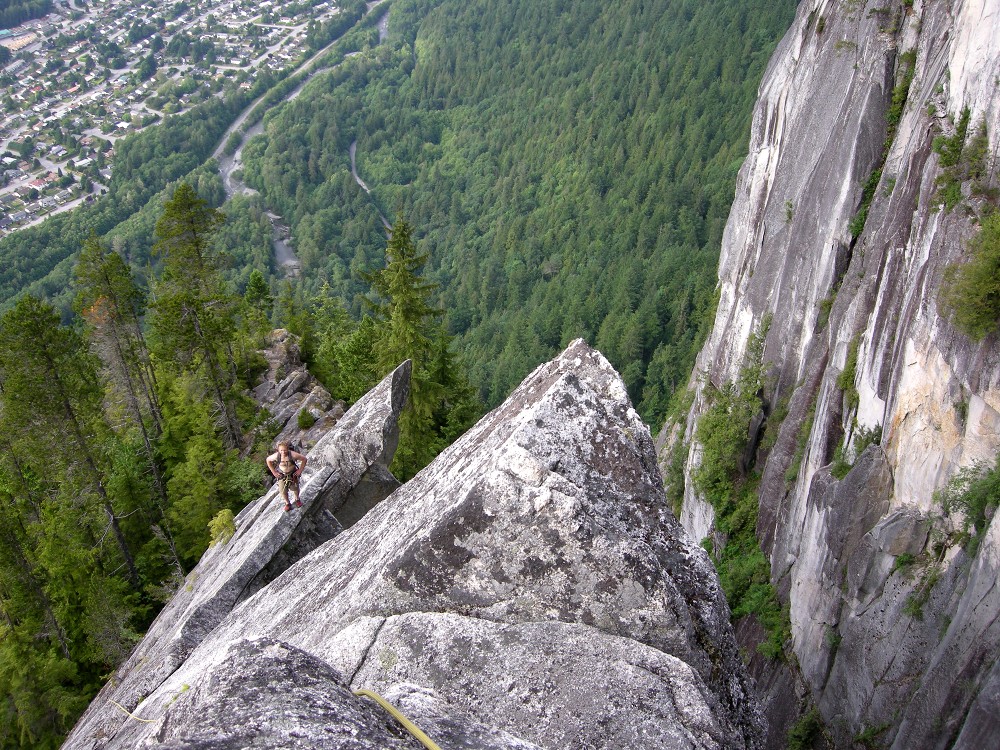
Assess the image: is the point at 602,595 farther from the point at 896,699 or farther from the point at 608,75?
the point at 608,75

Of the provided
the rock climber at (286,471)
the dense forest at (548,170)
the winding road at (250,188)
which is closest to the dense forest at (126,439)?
the rock climber at (286,471)

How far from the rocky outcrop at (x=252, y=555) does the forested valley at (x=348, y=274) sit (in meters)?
8.23

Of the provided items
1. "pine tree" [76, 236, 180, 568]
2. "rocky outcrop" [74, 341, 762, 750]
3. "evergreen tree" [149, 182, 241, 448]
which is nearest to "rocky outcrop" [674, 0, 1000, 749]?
"rocky outcrop" [74, 341, 762, 750]

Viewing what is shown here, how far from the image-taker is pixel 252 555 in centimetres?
1395

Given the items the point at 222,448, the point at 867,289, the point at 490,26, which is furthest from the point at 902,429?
the point at 490,26

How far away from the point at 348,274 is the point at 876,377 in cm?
11709

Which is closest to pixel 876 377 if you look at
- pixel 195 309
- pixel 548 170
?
pixel 195 309

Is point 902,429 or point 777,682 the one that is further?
point 777,682

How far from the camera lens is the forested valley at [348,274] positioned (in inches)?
958

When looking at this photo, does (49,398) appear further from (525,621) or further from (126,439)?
(525,621)

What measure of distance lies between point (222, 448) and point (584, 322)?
76687 millimetres

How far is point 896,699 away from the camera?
17578mm

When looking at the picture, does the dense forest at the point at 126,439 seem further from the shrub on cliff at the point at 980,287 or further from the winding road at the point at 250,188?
Result: the winding road at the point at 250,188

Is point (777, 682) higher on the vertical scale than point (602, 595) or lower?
lower
